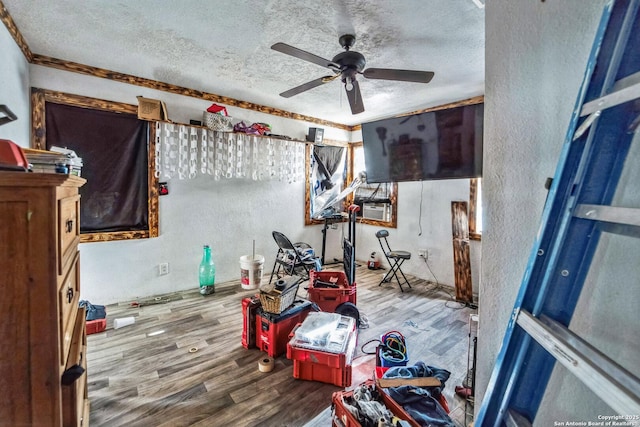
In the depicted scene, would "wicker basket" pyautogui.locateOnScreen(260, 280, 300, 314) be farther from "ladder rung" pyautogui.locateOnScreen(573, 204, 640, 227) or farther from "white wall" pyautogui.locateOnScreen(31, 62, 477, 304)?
"ladder rung" pyautogui.locateOnScreen(573, 204, 640, 227)

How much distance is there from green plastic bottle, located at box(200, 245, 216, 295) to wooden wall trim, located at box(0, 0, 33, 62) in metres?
2.43

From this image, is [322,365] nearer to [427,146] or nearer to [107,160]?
[427,146]

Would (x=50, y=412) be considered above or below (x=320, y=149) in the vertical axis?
below

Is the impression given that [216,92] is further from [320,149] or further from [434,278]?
[434,278]

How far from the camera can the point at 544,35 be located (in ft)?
2.81

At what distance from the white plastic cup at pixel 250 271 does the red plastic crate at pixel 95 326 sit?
1.48m

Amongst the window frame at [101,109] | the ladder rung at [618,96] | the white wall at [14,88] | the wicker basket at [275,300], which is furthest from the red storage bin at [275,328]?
the white wall at [14,88]

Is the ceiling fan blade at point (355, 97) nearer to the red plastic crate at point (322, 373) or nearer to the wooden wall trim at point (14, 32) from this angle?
the red plastic crate at point (322, 373)

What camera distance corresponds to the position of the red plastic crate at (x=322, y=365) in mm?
1858

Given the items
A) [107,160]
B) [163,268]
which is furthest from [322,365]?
[107,160]

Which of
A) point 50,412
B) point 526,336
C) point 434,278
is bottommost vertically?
point 434,278

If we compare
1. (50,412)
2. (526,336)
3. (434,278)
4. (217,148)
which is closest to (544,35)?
(526,336)

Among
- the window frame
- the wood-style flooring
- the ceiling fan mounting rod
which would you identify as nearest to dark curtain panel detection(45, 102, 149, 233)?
the window frame

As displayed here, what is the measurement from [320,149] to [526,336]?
4.34 metres
